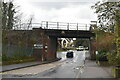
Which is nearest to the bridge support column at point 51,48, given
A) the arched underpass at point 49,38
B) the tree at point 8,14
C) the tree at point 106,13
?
the arched underpass at point 49,38

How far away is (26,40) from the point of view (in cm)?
4188

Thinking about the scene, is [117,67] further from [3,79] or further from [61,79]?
[3,79]

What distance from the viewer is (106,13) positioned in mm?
16500

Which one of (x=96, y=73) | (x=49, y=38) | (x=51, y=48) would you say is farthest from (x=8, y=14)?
(x=96, y=73)

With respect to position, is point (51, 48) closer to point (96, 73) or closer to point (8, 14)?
point (8, 14)

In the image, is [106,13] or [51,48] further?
[51,48]

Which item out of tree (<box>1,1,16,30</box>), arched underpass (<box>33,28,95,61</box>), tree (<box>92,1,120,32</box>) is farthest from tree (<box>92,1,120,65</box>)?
arched underpass (<box>33,28,95,61</box>)

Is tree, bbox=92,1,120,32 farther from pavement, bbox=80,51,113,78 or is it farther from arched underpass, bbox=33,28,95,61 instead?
arched underpass, bbox=33,28,95,61

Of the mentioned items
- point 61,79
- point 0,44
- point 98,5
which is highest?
point 98,5

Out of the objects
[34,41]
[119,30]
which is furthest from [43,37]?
[119,30]

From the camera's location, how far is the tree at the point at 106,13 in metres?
15.7

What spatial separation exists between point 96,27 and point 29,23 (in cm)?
2779

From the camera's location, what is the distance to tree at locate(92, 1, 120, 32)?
1565cm

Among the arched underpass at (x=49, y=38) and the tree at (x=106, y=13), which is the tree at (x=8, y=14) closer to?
the arched underpass at (x=49, y=38)
